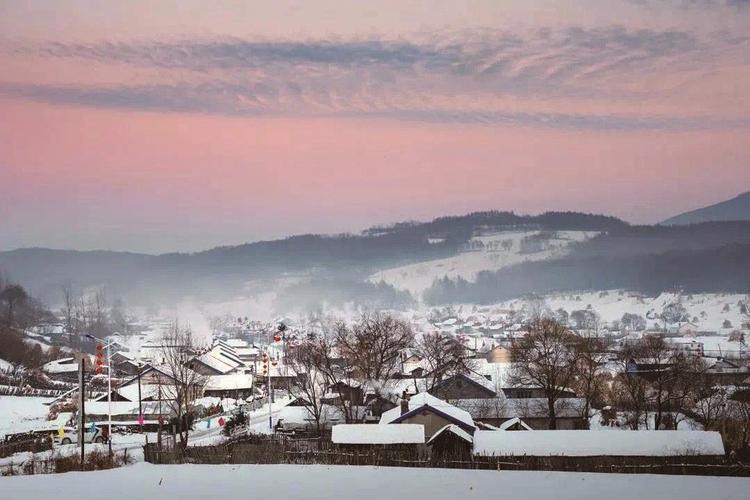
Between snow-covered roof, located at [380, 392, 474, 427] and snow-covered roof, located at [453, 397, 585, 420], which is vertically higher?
snow-covered roof, located at [380, 392, 474, 427]

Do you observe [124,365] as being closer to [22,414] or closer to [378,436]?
[22,414]

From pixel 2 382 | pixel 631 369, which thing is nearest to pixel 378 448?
pixel 631 369

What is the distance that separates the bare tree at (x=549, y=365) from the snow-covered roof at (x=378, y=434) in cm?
1646

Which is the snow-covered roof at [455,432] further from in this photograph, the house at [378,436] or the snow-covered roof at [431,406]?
the snow-covered roof at [431,406]

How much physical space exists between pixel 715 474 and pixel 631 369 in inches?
1362

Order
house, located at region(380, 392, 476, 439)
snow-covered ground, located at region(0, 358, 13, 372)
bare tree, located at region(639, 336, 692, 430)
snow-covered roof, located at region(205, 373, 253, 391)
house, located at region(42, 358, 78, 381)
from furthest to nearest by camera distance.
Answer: house, located at region(42, 358, 78, 381), snow-covered ground, located at region(0, 358, 13, 372), snow-covered roof, located at region(205, 373, 253, 391), bare tree, located at region(639, 336, 692, 430), house, located at region(380, 392, 476, 439)

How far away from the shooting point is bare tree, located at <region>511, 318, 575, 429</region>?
5828cm

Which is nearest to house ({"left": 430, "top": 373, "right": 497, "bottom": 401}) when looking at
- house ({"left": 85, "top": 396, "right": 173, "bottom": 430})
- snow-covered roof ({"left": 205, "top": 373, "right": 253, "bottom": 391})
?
house ({"left": 85, "top": 396, "right": 173, "bottom": 430})

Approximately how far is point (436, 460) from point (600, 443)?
796 centimetres

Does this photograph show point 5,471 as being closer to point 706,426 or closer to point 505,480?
point 505,480

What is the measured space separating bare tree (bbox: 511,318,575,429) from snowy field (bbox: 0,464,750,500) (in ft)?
76.2

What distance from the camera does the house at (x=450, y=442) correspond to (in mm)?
43438

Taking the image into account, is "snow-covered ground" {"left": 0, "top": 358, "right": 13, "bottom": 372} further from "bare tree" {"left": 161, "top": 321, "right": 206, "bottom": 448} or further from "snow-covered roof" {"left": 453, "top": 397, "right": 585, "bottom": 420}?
"snow-covered roof" {"left": 453, "top": 397, "right": 585, "bottom": 420}

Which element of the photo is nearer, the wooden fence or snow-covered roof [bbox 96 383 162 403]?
the wooden fence
